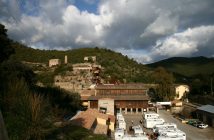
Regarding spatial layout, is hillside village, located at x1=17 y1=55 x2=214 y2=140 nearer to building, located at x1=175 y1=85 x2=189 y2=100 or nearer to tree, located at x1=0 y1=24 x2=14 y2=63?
building, located at x1=175 y1=85 x2=189 y2=100

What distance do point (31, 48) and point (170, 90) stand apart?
6712 centimetres

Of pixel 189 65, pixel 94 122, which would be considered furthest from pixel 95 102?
pixel 189 65

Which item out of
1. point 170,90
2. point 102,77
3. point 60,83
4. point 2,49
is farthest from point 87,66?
point 2,49

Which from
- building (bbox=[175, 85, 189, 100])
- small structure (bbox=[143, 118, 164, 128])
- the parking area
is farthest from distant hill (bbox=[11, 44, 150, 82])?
small structure (bbox=[143, 118, 164, 128])

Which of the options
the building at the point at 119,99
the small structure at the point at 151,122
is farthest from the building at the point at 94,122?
the building at the point at 119,99

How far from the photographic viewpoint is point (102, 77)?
3784 inches

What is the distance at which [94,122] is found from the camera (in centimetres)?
3522

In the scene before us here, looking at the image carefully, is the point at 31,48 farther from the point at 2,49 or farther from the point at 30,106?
the point at 30,106

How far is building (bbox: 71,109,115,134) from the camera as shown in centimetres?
3184

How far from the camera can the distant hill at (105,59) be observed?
101125 mm

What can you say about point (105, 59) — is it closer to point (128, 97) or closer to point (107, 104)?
point (128, 97)

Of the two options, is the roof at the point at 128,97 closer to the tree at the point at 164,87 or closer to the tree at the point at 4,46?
the tree at the point at 164,87

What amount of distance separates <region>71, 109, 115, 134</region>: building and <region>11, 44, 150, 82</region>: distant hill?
5227cm

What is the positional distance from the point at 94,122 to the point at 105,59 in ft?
267
